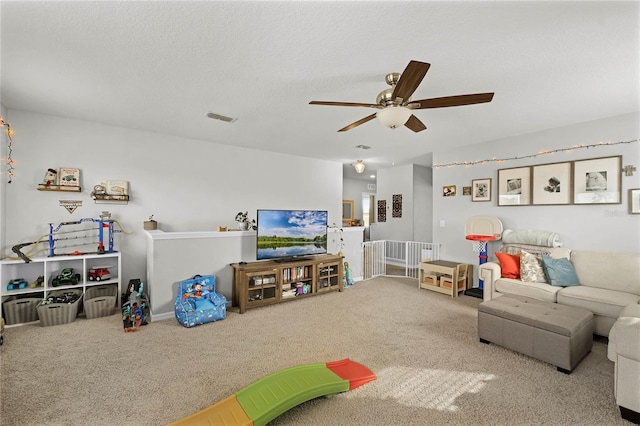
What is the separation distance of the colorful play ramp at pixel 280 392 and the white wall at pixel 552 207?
142 inches

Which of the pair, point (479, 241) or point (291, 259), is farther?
point (479, 241)

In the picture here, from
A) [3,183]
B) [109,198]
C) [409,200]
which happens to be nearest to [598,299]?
[409,200]

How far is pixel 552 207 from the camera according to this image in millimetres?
3959

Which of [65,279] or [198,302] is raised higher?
[65,279]

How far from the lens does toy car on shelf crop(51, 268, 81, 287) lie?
349cm

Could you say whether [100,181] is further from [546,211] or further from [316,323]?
[546,211]

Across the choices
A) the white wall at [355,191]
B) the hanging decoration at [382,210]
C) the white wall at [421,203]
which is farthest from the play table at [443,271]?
the white wall at [355,191]

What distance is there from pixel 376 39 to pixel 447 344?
2.91m

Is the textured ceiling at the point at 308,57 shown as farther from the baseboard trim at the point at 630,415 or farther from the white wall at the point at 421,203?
the white wall at the point at 421,203

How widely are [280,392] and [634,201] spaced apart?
4.52 meters

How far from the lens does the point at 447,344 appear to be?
283 centimetres

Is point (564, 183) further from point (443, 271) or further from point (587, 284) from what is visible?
point (443, 271)

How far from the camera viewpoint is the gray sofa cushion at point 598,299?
280 cm

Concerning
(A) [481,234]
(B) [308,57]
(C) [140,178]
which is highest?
(B) [308,57]
